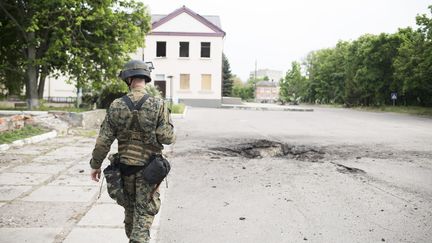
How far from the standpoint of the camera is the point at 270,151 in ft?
34.8

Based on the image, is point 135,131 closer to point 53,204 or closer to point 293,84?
point 53,204

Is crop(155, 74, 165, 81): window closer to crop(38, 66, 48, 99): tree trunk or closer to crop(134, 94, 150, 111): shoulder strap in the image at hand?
crop(38, 66, 48, 99): tree trunk

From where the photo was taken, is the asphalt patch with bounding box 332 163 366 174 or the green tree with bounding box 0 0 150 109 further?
the green tree with bounding box 0 0 150 109

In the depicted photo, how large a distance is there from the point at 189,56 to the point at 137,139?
4111 centimetres

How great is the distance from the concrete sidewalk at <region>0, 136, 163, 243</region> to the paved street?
0.04ft

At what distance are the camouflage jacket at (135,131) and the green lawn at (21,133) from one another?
7679 mm

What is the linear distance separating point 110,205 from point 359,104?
185 feet

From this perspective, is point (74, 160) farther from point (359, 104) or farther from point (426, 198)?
point (359, 104)

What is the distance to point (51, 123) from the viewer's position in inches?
524

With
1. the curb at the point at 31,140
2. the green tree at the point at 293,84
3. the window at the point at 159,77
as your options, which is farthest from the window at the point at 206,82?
the green tree at the point at 293,84

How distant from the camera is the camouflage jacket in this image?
11.5 feet

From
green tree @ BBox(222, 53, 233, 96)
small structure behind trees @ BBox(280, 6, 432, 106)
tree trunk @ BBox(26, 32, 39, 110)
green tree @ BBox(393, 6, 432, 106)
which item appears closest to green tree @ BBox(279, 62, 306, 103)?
small structure behind trees @ BBox(280, 6, 432, 106)

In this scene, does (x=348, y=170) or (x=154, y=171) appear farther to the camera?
(x=348, y=170)

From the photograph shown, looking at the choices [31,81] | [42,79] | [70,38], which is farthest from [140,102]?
[42,79]
